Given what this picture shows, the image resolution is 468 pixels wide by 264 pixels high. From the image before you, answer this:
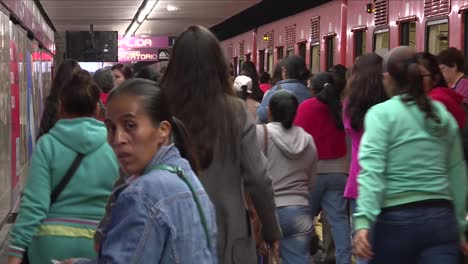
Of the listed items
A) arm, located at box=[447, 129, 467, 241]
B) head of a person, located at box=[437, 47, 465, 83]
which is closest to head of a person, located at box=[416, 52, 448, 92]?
arm, located at box=[447, 129, 467, 241]

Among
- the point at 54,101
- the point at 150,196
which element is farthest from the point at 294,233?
the point at 150,196

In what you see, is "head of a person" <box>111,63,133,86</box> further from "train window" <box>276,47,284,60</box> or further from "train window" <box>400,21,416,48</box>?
"train window" <box>276,47,284,60</box>

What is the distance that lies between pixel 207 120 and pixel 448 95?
1.94 m

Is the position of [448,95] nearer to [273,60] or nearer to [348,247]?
[348,247]

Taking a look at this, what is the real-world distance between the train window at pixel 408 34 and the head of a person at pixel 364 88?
5.57 meters

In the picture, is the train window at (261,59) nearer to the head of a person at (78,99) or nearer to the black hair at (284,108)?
the black hair at (284,108)

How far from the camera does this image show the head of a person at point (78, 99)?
4004 millimetres

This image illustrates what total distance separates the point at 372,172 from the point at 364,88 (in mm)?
1837

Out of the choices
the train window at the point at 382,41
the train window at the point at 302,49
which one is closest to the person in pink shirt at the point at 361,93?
the train window at the point at 382,41

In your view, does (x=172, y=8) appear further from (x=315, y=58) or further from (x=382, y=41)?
(x=382, y=41)

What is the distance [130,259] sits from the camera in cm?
221

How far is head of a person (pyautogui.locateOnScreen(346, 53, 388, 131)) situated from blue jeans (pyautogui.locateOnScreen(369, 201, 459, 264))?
1.78 metres

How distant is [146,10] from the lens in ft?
86.6

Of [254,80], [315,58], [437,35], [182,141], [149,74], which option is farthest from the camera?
[315,58]
